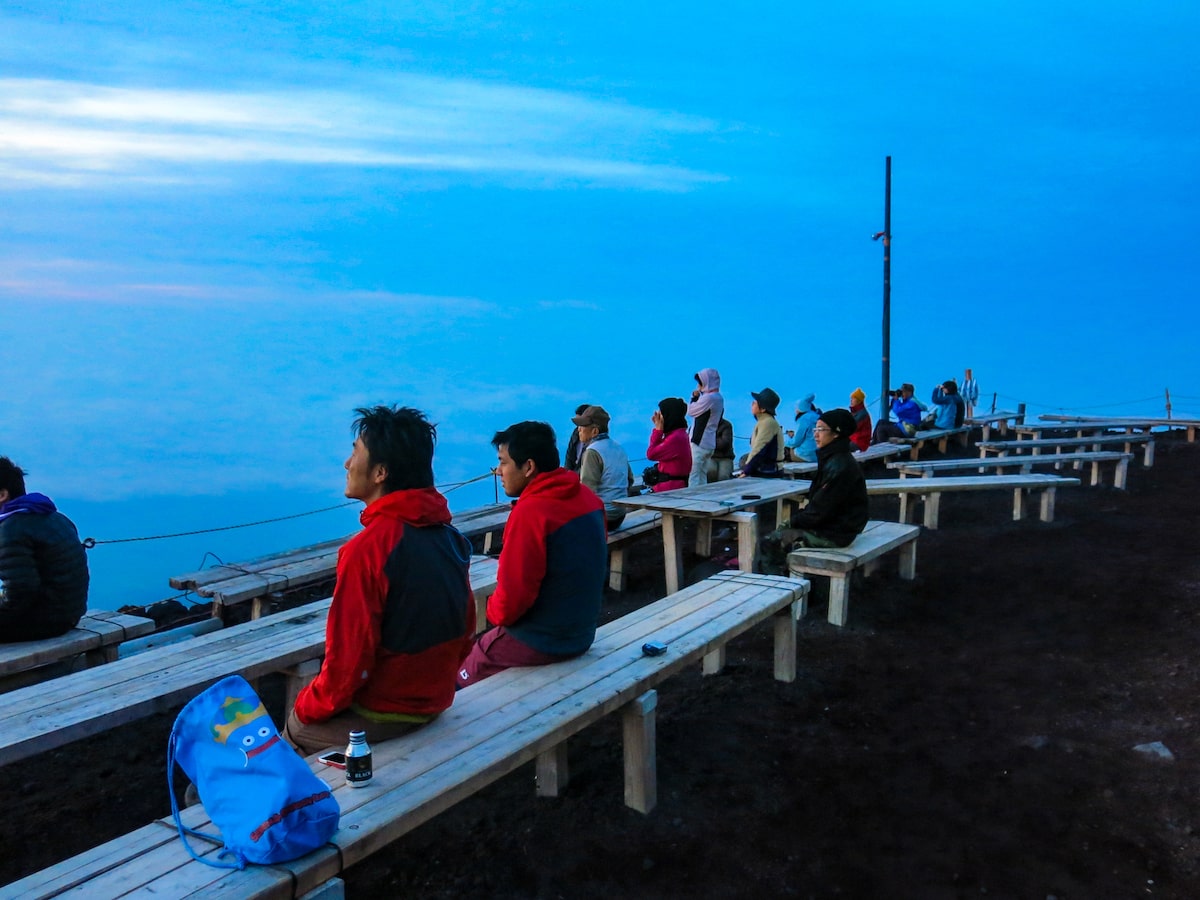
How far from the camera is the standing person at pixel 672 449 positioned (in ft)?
28.1

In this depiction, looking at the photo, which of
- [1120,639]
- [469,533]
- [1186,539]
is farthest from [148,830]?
[1186,539]

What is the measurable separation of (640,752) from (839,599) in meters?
3.00

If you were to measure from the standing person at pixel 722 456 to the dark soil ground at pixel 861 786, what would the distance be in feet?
11.3

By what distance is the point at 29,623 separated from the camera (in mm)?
4793

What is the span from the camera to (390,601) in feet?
9.45

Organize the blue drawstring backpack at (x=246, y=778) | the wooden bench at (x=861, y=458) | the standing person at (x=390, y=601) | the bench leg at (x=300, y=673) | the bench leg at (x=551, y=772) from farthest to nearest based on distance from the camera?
the wooden bench at (x=861, y=458) → the bench leg at (x=300, y=673) → the bench leg at (x=551, y=772) → the standing person at (x=390, y=601) → the blue drawstring backpack at (x=246, y=778)

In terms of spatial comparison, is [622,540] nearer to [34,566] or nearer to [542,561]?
[542,561]

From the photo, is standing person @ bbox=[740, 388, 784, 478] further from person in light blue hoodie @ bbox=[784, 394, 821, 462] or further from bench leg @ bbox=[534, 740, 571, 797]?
bench leg @ bbox=[534, 740, 571, 797]

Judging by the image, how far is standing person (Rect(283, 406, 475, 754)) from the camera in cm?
284

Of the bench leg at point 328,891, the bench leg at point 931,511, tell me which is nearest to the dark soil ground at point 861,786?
the bench leg at point 328,891

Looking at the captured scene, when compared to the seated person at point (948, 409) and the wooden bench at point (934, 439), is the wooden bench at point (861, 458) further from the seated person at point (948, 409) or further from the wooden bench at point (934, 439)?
the seated person at point (948, 409)

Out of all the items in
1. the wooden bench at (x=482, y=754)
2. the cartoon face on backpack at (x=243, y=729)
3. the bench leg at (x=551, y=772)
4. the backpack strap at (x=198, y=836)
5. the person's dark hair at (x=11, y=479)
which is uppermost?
the person's dark hair at (x=11, y=479)

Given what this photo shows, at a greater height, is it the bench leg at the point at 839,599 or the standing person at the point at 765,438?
the standing person at the point at 765,438

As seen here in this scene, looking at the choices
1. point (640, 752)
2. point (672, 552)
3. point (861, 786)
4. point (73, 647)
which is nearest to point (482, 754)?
point (640, 752)
